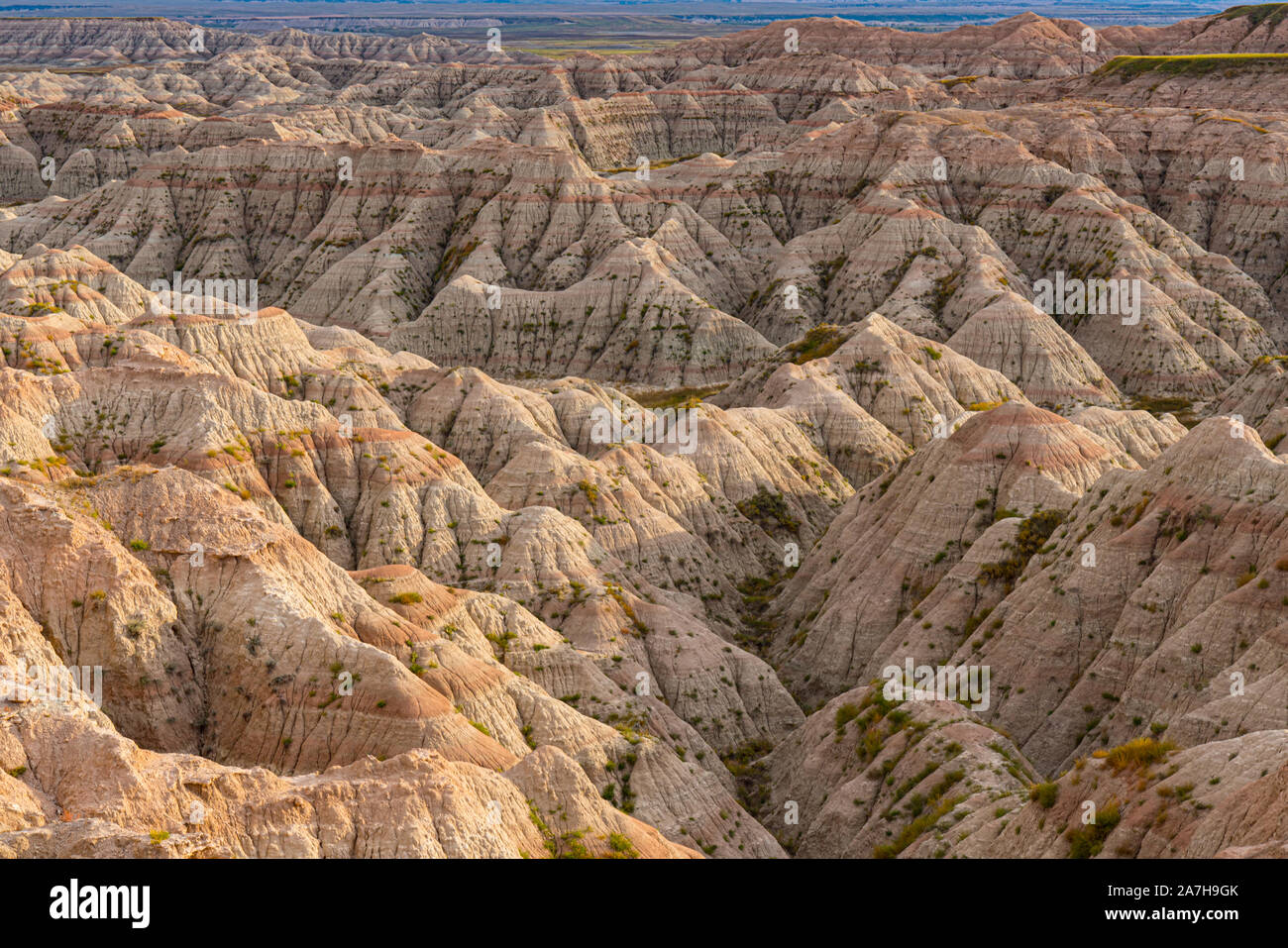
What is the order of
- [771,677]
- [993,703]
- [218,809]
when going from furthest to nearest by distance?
[771,677]
[993,703]
[218,809]

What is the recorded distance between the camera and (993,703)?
195ft

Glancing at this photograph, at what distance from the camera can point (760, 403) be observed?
108 meters

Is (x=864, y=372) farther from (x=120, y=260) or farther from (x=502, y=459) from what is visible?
(x=120, y=260)

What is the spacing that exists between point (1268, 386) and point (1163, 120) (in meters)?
90.0

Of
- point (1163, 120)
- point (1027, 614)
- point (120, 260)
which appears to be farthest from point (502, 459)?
point (1163, 120)

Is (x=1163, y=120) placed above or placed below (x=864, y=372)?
above

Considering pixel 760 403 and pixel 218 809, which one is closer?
pixel 218 809

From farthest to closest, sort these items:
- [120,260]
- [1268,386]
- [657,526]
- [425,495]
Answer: [120,260] < [1268,386] < [657,526] < [425,495]

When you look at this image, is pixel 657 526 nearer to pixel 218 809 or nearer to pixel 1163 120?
pixel 218 809
